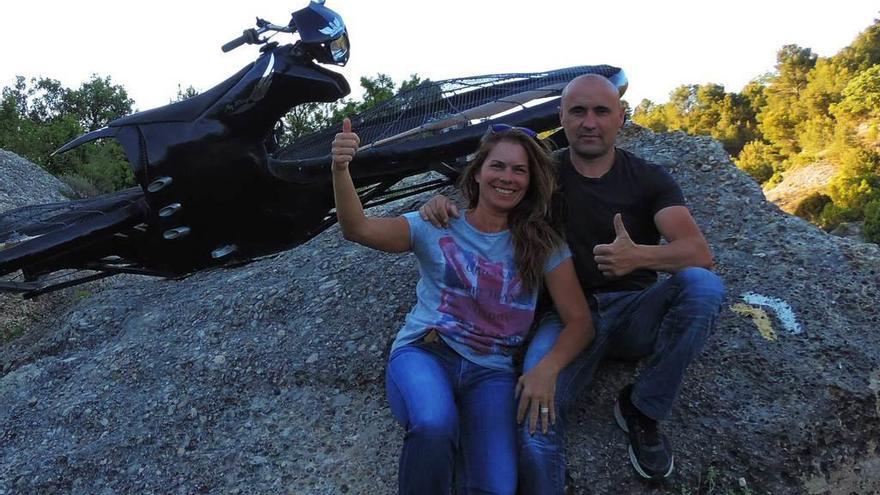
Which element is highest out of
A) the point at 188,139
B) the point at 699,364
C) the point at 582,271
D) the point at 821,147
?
the point at 188,139

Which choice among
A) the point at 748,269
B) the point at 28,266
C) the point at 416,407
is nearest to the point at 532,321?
the point at 416,407

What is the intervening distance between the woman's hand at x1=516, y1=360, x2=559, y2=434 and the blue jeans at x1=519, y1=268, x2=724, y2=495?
33 millimetres

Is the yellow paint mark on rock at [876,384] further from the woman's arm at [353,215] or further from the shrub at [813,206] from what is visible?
the shrub at [813,206]

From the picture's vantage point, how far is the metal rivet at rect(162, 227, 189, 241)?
2998 mm

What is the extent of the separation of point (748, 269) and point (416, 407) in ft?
6.98

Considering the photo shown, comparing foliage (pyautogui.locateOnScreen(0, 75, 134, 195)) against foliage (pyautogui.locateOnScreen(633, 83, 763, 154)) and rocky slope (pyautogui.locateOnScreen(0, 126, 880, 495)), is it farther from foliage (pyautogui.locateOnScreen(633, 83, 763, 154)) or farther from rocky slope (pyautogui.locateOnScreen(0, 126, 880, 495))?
foliage (pyautogui.locateOnScreen(633, 83, 763, 154))

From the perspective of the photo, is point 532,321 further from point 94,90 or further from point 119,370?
point 94,90

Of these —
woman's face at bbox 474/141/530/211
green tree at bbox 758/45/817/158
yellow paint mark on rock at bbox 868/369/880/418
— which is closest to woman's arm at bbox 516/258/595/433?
woman's face at bbox 474/141/530/211

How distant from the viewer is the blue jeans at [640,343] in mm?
2123

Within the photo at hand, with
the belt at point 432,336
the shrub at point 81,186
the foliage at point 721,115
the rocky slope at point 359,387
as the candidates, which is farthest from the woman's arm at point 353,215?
the foliage at point 721,115

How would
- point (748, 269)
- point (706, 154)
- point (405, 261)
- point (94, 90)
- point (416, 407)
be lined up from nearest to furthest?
point (416, 407) → point (748, 269) → point (405, 261) → point (706, 154) → point (94, 90)

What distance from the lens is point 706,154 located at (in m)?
4.29

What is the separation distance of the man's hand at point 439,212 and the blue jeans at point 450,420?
43cm

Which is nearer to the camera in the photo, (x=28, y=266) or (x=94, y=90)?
(x=28, y=266)
